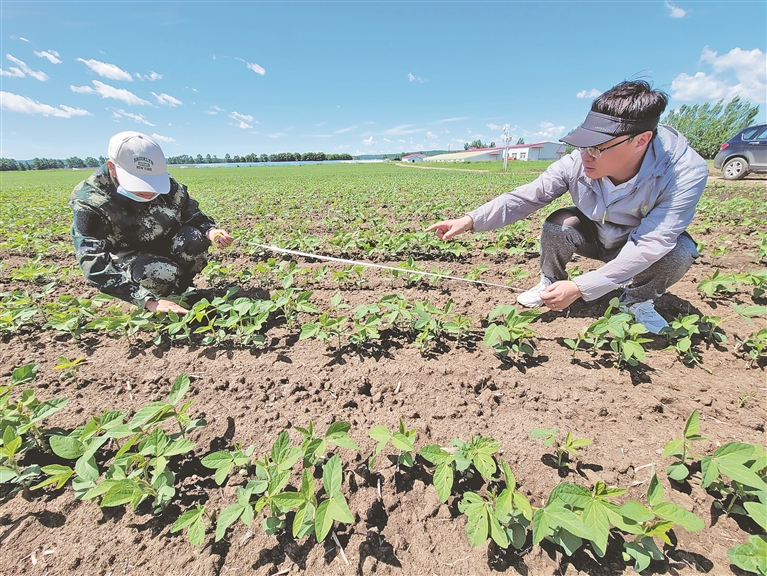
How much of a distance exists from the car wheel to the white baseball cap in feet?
52.4

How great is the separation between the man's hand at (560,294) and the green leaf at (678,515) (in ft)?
3.37

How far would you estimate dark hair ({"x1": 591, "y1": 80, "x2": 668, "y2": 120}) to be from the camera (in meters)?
1.82

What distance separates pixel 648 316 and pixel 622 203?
76 centimetres

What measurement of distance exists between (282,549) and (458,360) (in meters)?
1.27

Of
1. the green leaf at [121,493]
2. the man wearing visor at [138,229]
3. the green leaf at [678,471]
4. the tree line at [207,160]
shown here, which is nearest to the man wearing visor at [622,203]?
the green leaf at [678,471]

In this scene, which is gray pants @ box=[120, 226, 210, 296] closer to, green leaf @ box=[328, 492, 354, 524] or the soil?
the soil

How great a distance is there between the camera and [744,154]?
1120cm

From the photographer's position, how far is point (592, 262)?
12.7 feet

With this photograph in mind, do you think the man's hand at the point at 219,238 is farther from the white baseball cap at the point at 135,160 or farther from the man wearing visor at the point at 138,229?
the white baseball cap at the point at 135,160

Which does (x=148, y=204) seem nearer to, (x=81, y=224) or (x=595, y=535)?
(x=81, y=224)

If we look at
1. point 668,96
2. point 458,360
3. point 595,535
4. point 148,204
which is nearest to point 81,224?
point 148,204

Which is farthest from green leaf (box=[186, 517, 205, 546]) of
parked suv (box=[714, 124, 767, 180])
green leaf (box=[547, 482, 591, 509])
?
parked suv (box=[714, 124, 767, 180])

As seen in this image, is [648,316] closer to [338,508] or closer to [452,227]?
[452,227]

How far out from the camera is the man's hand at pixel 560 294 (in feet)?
6.27
